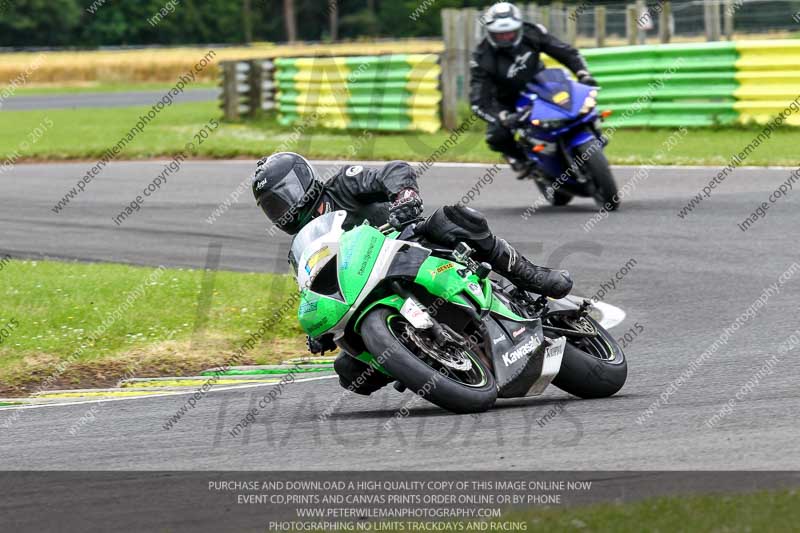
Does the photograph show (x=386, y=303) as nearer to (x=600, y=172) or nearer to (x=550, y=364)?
(x=550, y=364)

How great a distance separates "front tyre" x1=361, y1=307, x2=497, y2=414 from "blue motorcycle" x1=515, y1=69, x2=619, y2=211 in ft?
22.9

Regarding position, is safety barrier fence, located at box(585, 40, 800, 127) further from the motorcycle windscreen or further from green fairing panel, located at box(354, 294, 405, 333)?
green fairing panel, located at box(354, 294, 405, 333)

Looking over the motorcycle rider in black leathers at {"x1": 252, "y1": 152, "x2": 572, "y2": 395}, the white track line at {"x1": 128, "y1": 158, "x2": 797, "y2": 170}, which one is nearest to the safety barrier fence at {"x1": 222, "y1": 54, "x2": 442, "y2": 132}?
the white track line at {"x1": 128, "y1": 158, "x2": 797, "y2": 170}

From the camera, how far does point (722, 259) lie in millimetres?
10930

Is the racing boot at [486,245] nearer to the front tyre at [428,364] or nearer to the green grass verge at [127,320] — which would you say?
the front tyre at [428,364]

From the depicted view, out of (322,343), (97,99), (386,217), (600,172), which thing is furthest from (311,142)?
(97,99)

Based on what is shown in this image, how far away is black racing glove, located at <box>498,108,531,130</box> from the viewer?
13445 mm

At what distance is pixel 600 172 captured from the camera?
12.9 m

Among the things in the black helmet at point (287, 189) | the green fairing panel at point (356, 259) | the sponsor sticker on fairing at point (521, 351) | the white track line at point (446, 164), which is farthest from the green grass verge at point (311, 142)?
the green fairing panel at point (356, 259)

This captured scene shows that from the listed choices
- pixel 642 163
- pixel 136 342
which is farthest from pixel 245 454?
pixel 642 163

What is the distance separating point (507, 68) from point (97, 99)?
96.8ft
